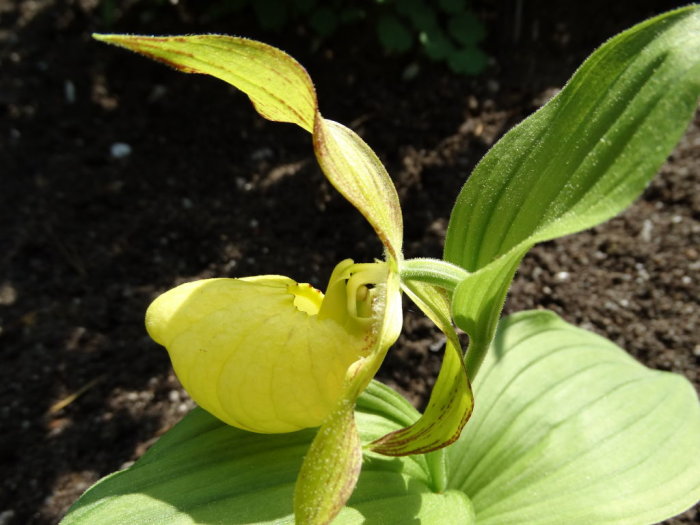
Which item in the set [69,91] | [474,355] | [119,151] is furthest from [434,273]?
[69,91]

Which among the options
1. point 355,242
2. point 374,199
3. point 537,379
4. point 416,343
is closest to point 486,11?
point 355,242

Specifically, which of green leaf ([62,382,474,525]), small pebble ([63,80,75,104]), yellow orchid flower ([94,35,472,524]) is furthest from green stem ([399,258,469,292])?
small pebble ([63,80,75,104])

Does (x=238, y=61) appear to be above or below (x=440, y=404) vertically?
above

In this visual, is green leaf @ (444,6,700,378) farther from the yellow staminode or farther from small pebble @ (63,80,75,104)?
small pebble @ (63,80,75,104)

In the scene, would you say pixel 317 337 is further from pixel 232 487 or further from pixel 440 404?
pixel 232 487

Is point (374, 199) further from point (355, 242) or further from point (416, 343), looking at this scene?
point (355, 242)

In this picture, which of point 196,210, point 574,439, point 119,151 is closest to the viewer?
point 574,439
